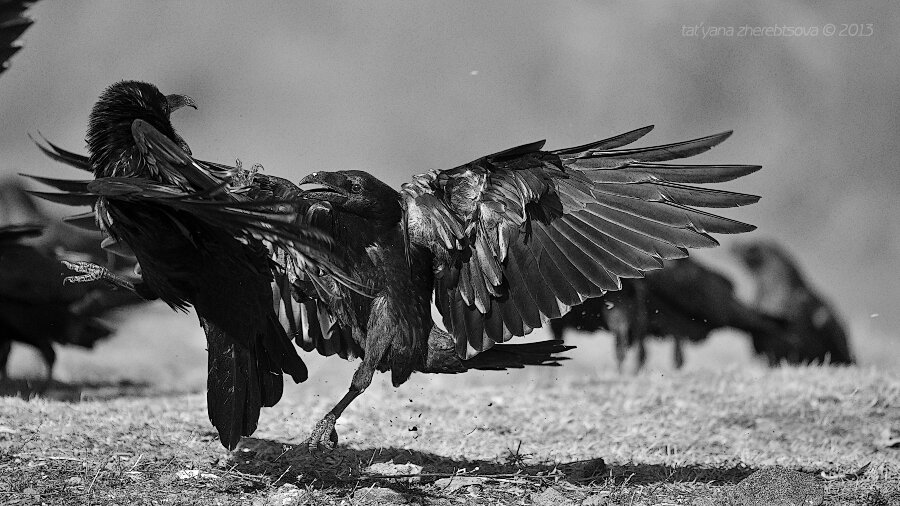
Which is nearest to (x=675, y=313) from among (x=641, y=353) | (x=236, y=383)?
(x=641, y=353)

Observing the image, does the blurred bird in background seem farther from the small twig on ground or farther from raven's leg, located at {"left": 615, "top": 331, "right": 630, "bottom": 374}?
raven's leg, located at {"left": 615, "top": 331, "right": 630, "bottom": 374}

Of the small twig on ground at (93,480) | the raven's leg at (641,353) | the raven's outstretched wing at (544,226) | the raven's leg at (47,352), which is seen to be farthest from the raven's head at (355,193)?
the raven's leg at (641,353)

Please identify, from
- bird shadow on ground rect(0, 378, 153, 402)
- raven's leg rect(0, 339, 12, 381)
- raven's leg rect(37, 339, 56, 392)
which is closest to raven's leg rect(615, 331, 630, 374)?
bird shadow on ground rect(0, 378, 153, 402)

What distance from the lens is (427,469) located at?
4.94 meters

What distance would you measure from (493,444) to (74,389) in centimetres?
463

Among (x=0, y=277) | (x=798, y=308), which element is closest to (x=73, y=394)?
(x=0, y=277)

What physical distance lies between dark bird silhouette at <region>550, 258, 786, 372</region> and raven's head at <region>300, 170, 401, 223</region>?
4841mm

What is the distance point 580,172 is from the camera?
4.84 m

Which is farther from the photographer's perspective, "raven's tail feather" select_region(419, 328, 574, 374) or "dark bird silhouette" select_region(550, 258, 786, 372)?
"dark bird silhouette" select_region(550, 258, 786, 372)

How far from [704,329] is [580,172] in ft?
24.8

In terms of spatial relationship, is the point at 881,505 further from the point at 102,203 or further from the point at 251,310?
the point at 102,203

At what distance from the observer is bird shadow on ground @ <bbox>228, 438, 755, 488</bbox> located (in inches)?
185

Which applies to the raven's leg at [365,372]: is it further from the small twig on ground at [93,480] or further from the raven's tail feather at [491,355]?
the small twig on ground at [93,480]

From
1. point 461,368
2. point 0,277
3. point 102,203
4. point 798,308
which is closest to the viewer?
point 102,203
